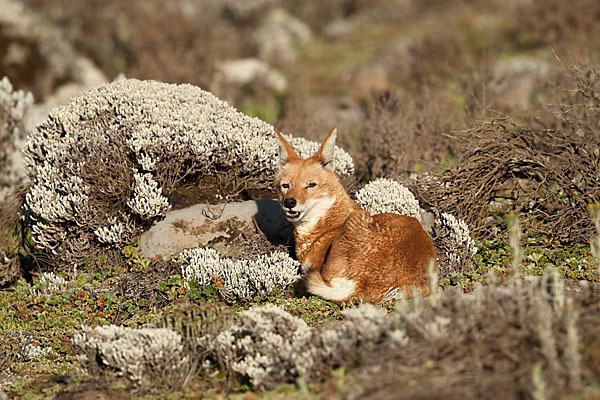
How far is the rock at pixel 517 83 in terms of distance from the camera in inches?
526

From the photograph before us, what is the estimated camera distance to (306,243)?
662cm

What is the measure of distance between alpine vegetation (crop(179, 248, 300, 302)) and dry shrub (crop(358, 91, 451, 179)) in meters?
3.46

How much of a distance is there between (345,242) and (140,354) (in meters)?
2.38

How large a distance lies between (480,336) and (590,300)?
101 centimetres

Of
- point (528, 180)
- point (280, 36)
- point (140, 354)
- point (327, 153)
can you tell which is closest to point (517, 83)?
point (528, 180)

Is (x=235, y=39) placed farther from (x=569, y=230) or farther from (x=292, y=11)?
(x=569, y=230)

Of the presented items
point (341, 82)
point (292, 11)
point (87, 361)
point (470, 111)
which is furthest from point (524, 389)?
point (292, 11)

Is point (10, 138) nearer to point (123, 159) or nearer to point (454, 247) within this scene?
point (123, 159)

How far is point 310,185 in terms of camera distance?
638 centimetres

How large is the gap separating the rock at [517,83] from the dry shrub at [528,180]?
207 inches

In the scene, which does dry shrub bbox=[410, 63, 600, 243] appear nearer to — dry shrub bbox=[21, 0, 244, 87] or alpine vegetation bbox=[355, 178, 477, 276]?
alpine vegetation bbox=[355, 178, 477, 276]

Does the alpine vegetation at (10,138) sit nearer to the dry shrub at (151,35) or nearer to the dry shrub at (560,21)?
the dry shrub at (151,35)

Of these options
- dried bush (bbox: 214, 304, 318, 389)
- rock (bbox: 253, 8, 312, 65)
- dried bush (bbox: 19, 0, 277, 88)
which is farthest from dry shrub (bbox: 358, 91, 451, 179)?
rock (bbox: 253, 8, 312, 65)

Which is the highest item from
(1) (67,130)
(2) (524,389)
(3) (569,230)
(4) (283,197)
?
(1) (67,130)
